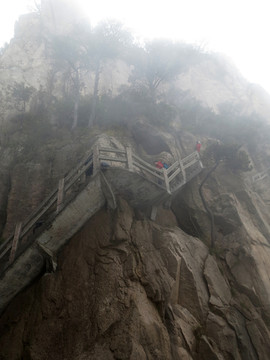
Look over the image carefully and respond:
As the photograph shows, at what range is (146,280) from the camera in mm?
9258

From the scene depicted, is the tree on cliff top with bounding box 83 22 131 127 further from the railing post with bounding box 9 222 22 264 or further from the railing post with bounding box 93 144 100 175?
the railing post with bounding box 9 222 22 264

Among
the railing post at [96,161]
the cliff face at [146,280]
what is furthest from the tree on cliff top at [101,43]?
the railing post at [96,161]

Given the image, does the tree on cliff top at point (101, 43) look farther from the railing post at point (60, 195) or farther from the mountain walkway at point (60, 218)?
the railing post at point (60, 195)

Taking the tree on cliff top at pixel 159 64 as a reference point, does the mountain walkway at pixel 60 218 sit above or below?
below

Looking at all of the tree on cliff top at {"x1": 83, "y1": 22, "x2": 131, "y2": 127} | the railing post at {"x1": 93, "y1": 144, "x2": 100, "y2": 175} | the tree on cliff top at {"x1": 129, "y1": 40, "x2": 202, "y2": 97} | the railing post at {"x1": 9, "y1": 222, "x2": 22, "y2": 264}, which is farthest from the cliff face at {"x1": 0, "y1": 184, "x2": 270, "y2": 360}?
the tree on cliff top at {"x1": 129, "y1": 40, "x2": 202, "y2": 97}

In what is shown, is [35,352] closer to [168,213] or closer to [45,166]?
[168,213]

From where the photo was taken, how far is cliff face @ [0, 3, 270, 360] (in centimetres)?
800

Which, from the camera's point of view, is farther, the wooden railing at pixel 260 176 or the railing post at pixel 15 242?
the wooden railing at pixel 260 176

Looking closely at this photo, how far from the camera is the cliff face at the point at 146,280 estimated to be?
8.00 m

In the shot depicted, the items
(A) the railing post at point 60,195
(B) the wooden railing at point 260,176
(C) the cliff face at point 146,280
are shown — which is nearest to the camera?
(C) the cliff face at point 146,280

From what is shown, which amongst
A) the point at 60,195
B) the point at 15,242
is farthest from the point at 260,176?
the point at 15,242

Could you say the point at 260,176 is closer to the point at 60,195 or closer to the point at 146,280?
the point at 146,280

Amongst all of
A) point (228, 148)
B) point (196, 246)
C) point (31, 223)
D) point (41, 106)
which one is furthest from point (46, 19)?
point (196, 246)

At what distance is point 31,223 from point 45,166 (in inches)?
263
